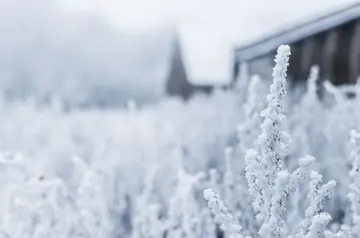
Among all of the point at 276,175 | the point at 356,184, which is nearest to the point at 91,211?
the point at 356,184

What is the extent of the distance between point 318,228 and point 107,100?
22.4 meters

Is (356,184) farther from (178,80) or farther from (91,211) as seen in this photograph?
(178,80)

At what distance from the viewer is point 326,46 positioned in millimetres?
7902

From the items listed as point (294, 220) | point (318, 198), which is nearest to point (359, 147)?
point (318, 198)

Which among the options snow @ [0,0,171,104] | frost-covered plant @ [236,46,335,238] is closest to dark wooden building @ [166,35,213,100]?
snow @ [0,0,171,104]

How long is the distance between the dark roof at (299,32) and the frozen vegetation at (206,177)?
1074 millimetres

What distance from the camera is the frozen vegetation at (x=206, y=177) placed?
2.08 metres

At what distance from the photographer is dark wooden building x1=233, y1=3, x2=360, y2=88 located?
7371 millimetres

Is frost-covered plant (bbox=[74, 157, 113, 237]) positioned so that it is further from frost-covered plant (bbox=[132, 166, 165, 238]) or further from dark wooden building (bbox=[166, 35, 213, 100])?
dark wooden building (bbox=[166, 35, 213, 100])

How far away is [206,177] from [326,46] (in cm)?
340

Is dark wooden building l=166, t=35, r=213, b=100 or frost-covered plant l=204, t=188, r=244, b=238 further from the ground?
frost-covered plant l=204, t=188, r=244, b=238

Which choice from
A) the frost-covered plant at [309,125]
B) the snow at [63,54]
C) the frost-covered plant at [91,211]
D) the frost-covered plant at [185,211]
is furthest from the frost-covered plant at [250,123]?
the snow at [63,54]

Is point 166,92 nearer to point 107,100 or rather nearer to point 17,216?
point 107,100

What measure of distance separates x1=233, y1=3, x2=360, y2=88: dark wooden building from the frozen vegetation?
761 millimetres
